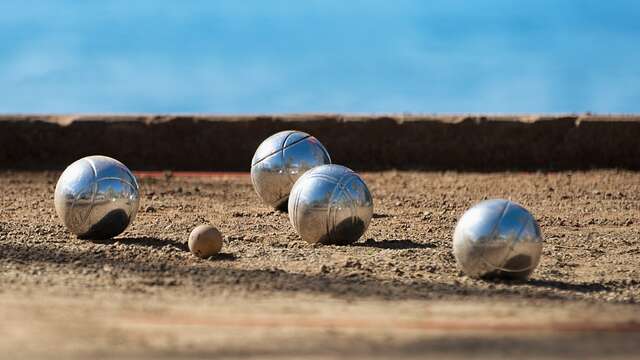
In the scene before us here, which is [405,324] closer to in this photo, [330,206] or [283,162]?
[330,206]

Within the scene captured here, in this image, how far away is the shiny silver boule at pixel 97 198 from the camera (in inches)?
458

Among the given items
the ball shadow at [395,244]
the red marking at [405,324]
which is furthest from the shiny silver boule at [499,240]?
Result: the ball shadow at [395,244]

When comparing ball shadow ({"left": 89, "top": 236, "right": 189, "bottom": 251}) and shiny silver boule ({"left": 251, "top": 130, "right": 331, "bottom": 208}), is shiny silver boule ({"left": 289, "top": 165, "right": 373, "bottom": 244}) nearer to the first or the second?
ball shadow ({"left": 89, "top": 236, "right": 189, "bottom": 251})

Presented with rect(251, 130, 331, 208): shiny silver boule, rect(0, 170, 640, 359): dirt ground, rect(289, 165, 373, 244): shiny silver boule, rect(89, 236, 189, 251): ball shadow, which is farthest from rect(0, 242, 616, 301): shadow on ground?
rect(251, 130, 331, 208): shiny silver boule

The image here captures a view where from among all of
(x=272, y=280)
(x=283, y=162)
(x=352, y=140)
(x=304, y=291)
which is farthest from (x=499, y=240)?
(x=352, y=140)

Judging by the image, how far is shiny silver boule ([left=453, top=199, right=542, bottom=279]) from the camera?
9773 mm

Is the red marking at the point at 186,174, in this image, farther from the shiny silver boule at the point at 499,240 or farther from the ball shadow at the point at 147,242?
the shiny silver boule at the point at 499,240

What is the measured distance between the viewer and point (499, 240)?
9.77m

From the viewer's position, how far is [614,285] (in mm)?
10219

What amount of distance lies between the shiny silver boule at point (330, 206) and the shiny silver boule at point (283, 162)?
2.30 metres

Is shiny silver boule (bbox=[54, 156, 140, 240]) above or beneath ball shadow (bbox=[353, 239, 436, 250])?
above

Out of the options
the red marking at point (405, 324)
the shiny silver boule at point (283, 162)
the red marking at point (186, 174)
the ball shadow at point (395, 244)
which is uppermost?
the red marking at point (186, 174)

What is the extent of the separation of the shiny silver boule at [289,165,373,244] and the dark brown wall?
896 cm

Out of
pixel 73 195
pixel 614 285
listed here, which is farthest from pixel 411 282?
pixel 73 195
